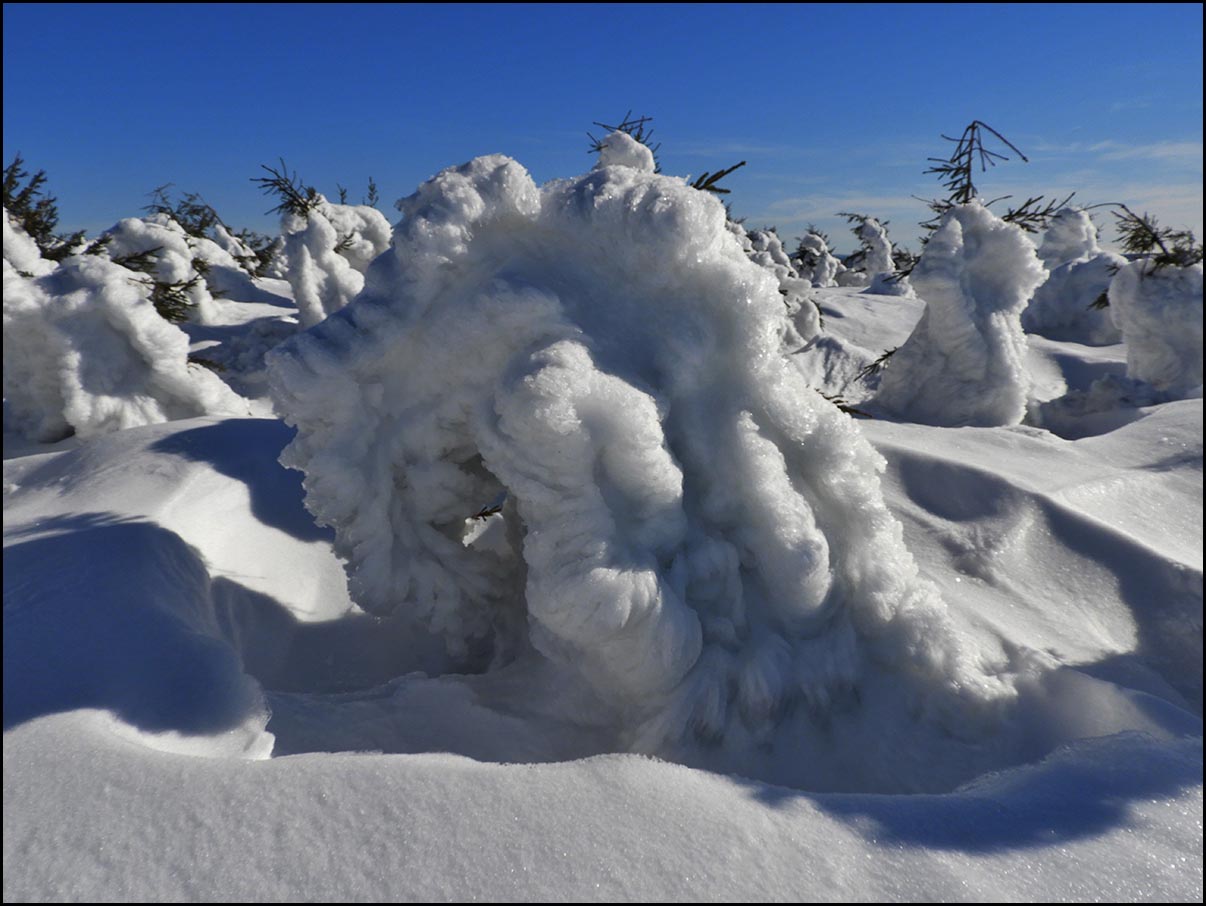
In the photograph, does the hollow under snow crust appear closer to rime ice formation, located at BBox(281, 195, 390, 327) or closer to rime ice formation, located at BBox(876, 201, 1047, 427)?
rime ice formation, located at BBox(876, 201, 1047, 427)

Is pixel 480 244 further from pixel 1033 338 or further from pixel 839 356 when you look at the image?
pixel 1033 338

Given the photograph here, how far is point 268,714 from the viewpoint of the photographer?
1.94 metres

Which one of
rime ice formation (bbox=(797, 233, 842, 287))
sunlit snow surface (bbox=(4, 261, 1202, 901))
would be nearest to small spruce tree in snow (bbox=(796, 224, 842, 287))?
rime ice formation (bbox=(797, 233, 842, 287))

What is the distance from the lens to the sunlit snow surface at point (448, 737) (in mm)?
1374

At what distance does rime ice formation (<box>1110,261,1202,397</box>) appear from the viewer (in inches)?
277

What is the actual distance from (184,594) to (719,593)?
5.96 ft

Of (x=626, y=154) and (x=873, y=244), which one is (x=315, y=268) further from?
(x=873, y=244)

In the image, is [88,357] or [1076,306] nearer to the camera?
[88,357]

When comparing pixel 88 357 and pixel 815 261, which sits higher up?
pixel 88 357

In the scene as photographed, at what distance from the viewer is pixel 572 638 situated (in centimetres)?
215

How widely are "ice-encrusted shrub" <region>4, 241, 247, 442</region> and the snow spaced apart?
2.36 meters

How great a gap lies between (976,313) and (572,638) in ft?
18.3

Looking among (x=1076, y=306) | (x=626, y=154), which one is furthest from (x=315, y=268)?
(x=1076, y=306)

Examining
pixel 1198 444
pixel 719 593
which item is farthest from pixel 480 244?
pixel 1198 444
